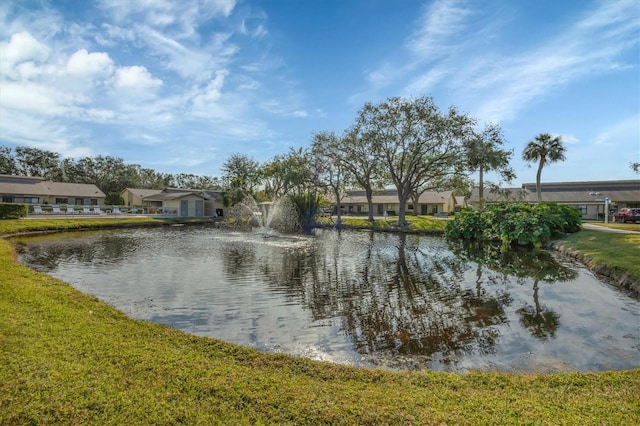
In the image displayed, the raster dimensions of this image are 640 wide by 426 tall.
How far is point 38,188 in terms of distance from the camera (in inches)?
1847

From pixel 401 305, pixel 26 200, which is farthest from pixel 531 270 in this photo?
pixel 26 200

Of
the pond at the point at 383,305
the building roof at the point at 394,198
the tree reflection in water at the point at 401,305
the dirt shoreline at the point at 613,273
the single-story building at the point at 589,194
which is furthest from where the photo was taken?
the building roof at the point at 394,198

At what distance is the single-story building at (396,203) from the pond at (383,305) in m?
44.2

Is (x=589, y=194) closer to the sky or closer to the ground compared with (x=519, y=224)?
closer to the sky

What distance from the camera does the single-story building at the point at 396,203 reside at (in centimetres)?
5919

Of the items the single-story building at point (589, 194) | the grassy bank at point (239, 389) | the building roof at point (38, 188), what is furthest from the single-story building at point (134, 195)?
the grassy bank at point (239, 389)

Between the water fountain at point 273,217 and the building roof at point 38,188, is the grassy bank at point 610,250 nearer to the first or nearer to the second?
the water fountain at point 273,217

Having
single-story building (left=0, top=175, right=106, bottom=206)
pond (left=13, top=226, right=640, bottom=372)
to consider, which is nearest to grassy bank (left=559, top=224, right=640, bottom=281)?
pond (left=13, top=226, right=640, bottom=372)

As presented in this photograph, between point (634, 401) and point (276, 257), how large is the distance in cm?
1283

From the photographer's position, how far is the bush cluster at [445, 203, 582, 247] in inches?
786

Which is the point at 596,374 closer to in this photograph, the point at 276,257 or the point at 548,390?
the point at 548,390

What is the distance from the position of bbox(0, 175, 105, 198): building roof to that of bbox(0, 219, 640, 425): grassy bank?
51.5 meters

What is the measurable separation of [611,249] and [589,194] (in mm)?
38380

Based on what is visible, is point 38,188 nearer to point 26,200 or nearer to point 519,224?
point 26,200
